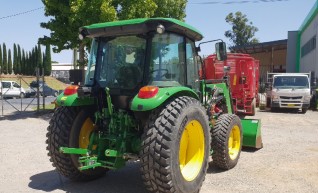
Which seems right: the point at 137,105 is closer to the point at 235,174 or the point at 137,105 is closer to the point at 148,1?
the point at 235,174

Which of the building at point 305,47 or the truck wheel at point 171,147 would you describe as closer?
the truck wheel at point 171,147

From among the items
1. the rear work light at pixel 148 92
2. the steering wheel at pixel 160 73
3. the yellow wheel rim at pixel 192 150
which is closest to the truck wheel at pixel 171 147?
the yellow wheel rim at pixel 192 150

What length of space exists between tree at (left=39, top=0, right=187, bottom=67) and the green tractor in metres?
8.13

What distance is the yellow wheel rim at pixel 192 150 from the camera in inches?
207

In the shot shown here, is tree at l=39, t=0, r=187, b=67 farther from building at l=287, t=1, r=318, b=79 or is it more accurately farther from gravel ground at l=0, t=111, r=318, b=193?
building at l=287, t=1, r=318, b=79

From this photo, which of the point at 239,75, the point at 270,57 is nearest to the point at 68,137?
the point at 239,75

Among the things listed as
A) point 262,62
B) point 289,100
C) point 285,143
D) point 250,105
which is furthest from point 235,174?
point 262,62

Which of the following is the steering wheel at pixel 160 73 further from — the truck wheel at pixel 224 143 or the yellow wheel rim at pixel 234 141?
the yellow wheel rim at pixel 234 141

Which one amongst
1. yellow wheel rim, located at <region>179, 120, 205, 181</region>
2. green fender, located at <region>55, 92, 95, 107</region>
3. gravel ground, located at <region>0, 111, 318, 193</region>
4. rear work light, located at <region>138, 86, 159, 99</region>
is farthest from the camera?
gravel ground, located at <region>0, 111, 318, 193</region>

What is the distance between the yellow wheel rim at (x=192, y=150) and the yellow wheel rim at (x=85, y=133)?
5.07ft

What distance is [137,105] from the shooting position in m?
4.73

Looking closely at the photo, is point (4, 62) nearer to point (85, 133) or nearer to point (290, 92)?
point (290, 92)

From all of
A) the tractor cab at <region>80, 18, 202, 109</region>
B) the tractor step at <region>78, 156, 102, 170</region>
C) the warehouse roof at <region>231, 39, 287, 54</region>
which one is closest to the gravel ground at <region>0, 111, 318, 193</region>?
the tractor step at <region>78, 156, 102, 170</region>

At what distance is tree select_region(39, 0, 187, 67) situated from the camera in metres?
13.8
